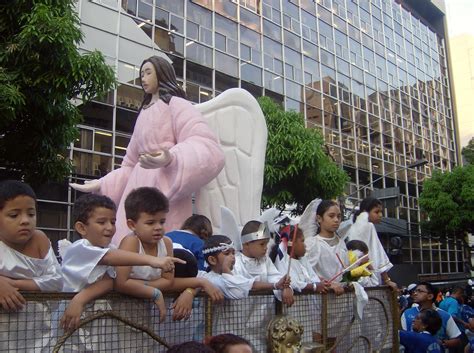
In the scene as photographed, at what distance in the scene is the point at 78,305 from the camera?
87.8 inches

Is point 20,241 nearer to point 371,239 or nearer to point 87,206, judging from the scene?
point 87,206

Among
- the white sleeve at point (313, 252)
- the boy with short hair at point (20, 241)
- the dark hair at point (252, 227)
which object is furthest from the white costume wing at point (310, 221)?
the boy with short hair at point (20, 241)

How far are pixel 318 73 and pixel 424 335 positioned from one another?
22.0 m

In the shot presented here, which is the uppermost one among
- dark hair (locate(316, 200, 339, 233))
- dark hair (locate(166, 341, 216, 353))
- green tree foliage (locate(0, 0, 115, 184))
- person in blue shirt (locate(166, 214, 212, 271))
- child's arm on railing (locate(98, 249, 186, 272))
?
green tree foliage (locate(0, 0, 115, 184))

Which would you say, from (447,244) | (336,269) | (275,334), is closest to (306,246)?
(336,269)

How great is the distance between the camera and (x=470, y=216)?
2616 cm

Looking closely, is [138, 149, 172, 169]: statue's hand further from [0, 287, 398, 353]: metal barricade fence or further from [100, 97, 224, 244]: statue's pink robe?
[0, 287, 398, 353]: metal barricade fence

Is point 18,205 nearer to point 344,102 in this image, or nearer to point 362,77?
point 344,102

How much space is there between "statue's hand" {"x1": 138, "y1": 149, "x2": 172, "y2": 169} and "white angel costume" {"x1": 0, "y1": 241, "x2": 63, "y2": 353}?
2.21 meters

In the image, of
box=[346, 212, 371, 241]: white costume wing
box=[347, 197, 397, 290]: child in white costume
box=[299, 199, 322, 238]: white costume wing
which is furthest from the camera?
box=[346, 212, 371, 241]: white costume wing

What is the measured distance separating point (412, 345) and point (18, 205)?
12.1ft

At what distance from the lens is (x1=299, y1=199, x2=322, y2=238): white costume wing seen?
16.3 feet

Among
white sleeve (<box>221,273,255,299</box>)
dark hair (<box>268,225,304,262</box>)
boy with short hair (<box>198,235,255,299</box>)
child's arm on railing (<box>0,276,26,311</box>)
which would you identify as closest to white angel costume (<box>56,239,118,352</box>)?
child's arm on railing (<box>0,276,26,311</box>)

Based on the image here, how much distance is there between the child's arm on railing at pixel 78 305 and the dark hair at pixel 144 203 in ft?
2.04
